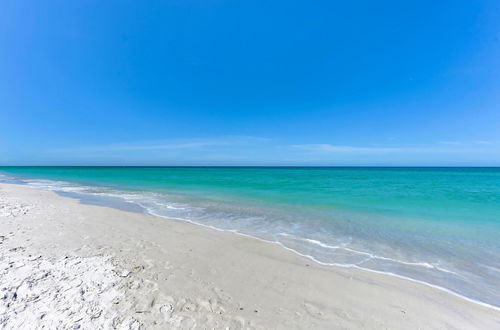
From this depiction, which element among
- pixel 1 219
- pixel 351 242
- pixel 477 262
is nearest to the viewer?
pixel 477 262

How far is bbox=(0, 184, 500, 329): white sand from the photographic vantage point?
10.6ft

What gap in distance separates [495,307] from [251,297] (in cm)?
463

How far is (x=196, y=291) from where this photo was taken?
4047mm

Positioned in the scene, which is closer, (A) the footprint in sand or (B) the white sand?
(B) the white sand

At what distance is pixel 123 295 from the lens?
12.0ft

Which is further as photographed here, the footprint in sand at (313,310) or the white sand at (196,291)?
the footprint in sand at (313,310)

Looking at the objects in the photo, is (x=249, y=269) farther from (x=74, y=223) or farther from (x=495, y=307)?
(x=74, y=223)

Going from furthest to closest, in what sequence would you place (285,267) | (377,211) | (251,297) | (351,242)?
(377,211)
(351,242)
(285,267)
(251,297)

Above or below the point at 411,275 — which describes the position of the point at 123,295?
above

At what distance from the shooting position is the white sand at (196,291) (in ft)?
10.6

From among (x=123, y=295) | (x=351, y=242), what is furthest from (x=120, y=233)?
(x=351, y=242)

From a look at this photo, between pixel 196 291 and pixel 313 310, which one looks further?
pixel 196 291

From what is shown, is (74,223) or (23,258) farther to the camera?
(74,223)

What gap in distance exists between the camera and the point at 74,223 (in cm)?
820
